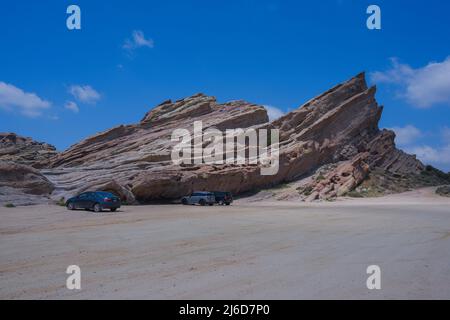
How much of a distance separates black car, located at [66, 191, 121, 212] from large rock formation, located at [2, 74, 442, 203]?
695 centimetres

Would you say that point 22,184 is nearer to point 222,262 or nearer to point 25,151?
point 25,151

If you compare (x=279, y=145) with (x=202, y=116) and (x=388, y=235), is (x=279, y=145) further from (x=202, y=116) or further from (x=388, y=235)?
(x=388, y=235)

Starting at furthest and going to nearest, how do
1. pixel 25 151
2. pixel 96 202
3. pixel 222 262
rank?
pixel 25 151
pixel 96 202
pixel 222 262

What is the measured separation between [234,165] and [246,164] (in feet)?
5.95

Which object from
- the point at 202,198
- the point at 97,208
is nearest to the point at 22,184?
the point at 97,208

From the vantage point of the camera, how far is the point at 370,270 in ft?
28.8

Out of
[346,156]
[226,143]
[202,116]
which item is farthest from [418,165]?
[202,116]

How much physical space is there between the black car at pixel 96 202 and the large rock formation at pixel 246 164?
6953mm

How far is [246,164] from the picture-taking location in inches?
2023

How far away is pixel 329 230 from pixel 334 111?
43758 mm

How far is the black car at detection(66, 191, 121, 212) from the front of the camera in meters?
28.2

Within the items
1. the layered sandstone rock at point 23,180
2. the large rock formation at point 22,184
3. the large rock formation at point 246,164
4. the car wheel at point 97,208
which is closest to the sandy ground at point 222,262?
the car wheel at point 97,208

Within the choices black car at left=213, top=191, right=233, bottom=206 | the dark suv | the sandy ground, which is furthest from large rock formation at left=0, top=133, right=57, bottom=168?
the sandy ground
